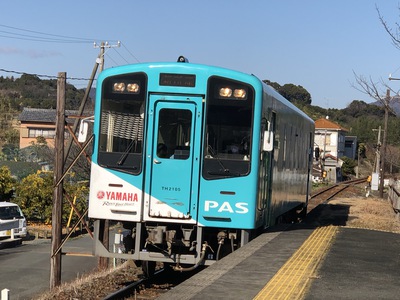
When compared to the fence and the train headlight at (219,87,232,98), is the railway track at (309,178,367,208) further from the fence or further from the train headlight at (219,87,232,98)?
the train headlight at (219,87,232,98)

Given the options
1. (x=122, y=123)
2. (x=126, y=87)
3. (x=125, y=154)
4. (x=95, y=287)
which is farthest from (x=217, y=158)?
(x=95, y=287)

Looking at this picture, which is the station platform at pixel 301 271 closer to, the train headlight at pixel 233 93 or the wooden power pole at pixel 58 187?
the train headlight at pixel 233 93

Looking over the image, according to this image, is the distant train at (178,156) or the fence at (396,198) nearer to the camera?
the distant train at (178,156)

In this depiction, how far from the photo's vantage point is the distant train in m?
9.17

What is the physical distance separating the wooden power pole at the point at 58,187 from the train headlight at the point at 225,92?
237 inches

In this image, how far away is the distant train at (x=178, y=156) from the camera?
9.17m

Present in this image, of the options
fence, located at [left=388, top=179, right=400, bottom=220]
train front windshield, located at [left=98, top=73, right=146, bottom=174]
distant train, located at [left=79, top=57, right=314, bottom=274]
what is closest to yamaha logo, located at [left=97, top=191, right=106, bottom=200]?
distant train, located at [left=79, top=57, right=314, bottom=274]

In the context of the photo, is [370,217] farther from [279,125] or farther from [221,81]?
[221,81]

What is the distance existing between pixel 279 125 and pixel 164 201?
11.0 feet

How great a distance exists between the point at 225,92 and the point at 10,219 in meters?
20.2

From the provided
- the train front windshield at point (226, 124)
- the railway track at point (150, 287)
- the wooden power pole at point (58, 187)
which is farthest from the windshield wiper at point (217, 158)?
the wooden power pole at point (58, 187)

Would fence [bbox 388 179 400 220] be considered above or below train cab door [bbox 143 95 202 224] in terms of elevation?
below

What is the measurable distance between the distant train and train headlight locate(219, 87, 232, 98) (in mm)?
15

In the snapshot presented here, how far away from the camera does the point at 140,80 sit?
934cm
